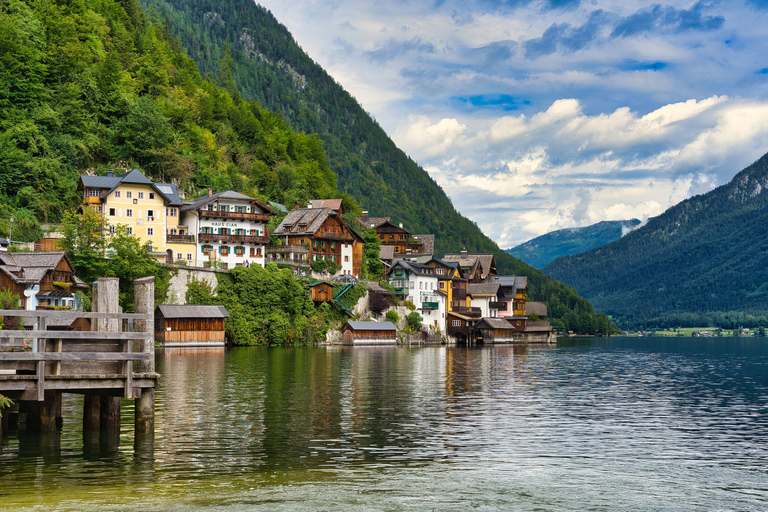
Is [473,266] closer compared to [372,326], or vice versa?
[372,326]

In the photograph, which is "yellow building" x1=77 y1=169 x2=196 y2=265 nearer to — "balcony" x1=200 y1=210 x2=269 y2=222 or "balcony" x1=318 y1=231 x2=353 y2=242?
"balcony" x1=200 y1=210 x2=269 y2=222

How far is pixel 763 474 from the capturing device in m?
24.0

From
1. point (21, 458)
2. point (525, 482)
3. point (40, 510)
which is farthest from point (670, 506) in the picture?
point (21, 458)

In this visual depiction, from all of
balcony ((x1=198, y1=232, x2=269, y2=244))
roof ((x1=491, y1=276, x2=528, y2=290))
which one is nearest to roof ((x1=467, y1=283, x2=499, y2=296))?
roof ((x1=491, y1=276, x2=528, y2=290))

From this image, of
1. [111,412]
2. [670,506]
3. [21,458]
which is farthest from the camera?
[111,412]

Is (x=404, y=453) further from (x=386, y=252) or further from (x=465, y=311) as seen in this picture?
(x=386, y=252)

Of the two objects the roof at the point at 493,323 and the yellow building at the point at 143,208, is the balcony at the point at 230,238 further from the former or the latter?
the roof at the point at 493,323

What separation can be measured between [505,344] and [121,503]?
412ft

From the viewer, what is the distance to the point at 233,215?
113250 mm

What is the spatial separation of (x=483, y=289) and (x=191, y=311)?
235 feet

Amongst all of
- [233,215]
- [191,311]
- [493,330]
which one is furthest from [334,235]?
[191,311]

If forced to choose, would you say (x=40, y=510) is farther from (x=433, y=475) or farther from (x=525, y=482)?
(x=525, y=482)

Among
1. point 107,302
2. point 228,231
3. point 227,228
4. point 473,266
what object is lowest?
point 107,302

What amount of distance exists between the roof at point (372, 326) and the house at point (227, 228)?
54.4 feet
